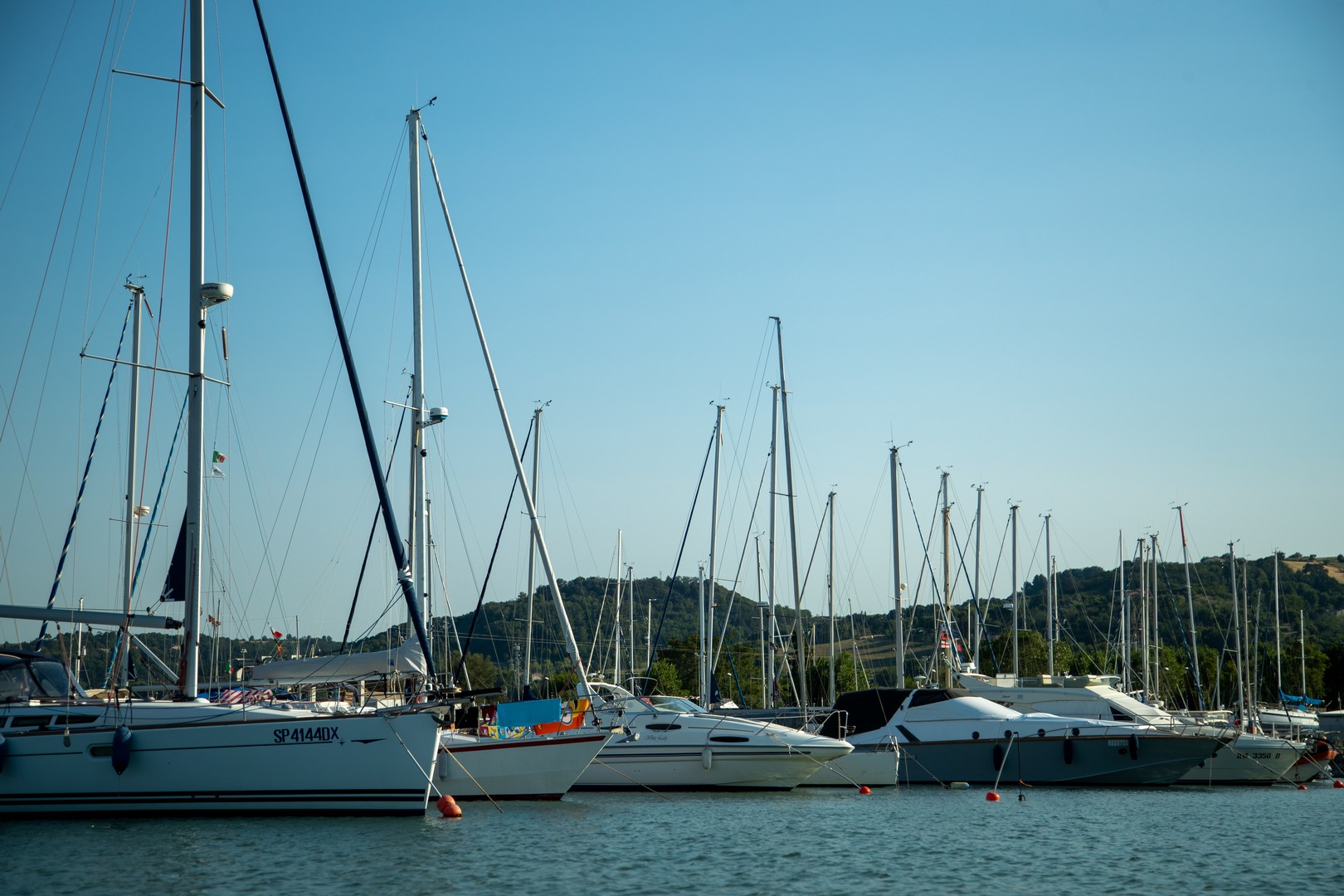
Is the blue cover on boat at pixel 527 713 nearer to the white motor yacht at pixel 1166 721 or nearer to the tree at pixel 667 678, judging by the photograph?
the white motor yacht at pixel 1166 721

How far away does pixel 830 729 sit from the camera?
3594 cm

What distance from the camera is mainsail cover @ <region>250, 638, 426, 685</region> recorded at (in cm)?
2361

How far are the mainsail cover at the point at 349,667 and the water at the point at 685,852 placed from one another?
321 cm

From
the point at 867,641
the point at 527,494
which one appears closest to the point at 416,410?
the point at 527,494

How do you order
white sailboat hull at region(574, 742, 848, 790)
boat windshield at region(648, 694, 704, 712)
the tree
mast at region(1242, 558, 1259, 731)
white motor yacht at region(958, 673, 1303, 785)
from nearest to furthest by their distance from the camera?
white sailboat hull at region(574, 742, 848, 790) → boat windshield at region(648, 694, 704, 712) → white motor yacht at region(958, 673, 1303, 785) → mast at region(1242, 558, 1259, 731) → the tree

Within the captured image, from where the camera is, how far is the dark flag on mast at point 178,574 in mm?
22172

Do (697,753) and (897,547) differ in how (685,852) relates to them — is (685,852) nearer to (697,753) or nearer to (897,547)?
(697,753)

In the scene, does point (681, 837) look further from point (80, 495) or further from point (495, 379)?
point (80, 495)

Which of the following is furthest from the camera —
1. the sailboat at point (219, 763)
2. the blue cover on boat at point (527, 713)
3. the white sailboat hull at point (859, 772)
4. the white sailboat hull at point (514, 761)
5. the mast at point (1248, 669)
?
the mast at point (1248, 669)

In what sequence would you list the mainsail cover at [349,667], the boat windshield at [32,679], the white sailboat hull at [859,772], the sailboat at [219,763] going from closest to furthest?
the sailboat at [219,763]
the boat windshield at [32,679]
the mainsail cover at [349,667]
the white sailboat hull at [859,772]

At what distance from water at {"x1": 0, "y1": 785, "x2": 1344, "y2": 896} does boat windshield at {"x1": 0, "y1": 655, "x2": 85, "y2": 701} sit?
2.77 m

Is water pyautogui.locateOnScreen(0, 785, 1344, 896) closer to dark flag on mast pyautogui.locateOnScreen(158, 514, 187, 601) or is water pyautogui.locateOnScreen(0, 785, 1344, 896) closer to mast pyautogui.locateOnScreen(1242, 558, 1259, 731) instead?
dark flag on mast pyautogui.locateOnScreen(158, 514, 187, 601)

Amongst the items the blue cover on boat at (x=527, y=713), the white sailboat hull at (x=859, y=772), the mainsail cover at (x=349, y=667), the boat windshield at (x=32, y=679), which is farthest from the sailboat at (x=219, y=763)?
the white sailboat hull at (x=859, y=772)

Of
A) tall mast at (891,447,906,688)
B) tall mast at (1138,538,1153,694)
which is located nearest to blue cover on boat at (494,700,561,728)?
tall mast at (891,447,906,688)
